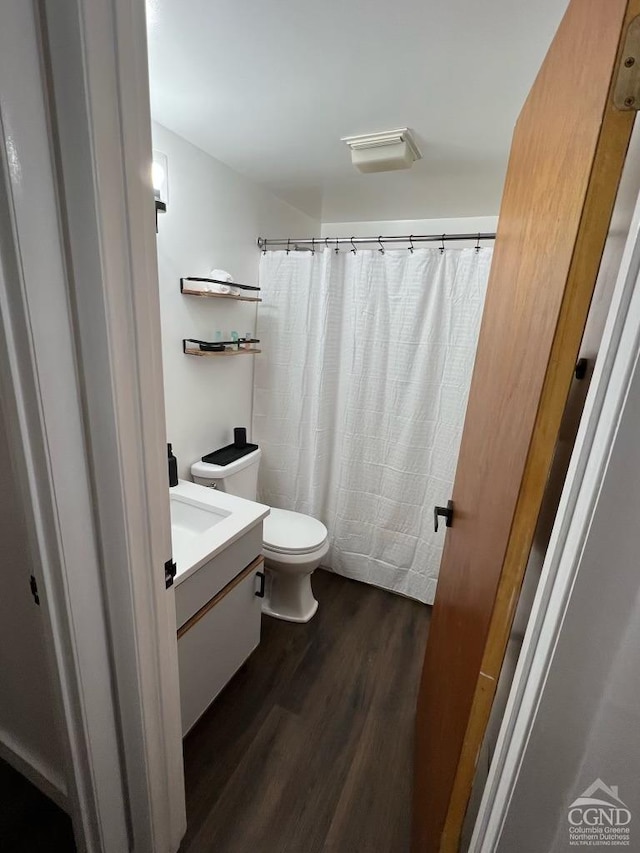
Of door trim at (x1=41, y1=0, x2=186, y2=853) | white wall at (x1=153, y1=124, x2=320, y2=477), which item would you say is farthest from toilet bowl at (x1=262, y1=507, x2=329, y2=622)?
door trim at (x1=41, y1=0, x2=186, y2=853)

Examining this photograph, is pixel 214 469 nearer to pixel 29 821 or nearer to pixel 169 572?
pixel 169 572

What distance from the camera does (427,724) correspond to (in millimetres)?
1082

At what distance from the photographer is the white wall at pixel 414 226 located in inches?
85.6

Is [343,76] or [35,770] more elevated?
[343,76]

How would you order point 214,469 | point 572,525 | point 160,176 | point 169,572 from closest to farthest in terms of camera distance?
point 572,525, point 169,572, point 160,176, point 214,469

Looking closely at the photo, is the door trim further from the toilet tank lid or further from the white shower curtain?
the white shower curtain

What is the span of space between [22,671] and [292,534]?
1052 millimetres

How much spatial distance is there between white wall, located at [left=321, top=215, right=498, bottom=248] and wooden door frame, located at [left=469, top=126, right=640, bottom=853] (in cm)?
205

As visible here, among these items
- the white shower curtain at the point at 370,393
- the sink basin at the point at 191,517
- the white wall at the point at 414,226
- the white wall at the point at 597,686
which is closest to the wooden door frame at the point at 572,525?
the white wall at the point at 597,686

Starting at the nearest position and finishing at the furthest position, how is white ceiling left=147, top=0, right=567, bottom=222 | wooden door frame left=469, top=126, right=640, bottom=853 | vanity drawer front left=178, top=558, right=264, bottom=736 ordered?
1. wooden door frame left=469, top=126, right=640, bottom=853
2. white ceiling left=147, top=0, right=567, bottom=222
3. vanity drawer front left=178, top=558, right=264, bottom=736

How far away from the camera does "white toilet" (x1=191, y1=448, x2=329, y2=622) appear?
1.72m

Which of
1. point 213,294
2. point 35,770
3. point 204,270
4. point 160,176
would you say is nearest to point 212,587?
point 35,770

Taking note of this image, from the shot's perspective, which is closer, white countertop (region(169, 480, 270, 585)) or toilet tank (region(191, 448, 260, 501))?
white countertop (region(169, 480, 270, 585))

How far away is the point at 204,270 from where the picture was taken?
1730 millimetres
